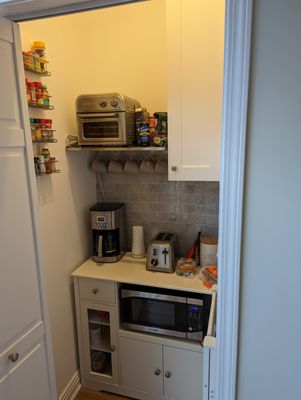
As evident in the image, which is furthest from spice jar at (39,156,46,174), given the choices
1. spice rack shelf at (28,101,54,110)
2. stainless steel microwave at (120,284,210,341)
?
stainless steel microwave at (120,284,210,341)

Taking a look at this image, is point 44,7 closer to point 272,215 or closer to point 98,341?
point 272,215

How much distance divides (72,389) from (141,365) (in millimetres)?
539

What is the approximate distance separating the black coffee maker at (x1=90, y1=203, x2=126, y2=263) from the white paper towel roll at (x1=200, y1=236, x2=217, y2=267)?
0.61 m

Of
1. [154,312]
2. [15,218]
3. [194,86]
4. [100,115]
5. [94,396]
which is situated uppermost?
[194,86]

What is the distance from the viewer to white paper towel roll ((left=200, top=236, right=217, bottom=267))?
6.68 ft

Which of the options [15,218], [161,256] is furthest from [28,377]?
[161,256]

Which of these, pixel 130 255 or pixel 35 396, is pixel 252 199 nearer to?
pixel 35 396

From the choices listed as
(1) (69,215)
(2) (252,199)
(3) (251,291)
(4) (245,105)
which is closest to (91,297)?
(1) (69,215)

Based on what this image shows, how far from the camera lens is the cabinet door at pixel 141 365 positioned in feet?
6.44

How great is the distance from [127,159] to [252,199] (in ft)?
5.21

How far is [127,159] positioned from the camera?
2289mm

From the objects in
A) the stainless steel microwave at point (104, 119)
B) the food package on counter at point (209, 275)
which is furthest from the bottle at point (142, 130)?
the food package on counter at point (209, 275)

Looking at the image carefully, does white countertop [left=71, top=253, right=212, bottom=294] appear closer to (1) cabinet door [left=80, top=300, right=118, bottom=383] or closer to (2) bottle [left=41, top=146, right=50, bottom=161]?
(1) cabinet door [left=80, top=300, right=118, bottom=383]

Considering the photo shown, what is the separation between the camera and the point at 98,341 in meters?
2.16
